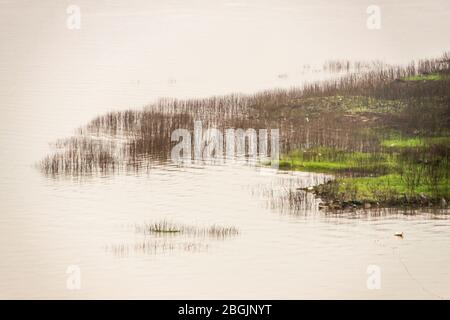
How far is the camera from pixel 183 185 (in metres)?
6.24

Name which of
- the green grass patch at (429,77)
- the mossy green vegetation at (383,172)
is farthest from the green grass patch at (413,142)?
the green grass patch at (429,77)

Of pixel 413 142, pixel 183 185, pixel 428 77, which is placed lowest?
pixel 183 185

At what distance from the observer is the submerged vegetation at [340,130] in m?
6.26

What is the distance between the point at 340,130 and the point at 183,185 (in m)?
1.11

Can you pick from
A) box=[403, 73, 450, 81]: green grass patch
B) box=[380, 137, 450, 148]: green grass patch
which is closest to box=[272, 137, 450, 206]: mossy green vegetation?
box=[380, 137, 450, 148]: green grass patch

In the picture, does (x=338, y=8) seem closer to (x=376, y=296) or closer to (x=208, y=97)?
(x=208, y=97)

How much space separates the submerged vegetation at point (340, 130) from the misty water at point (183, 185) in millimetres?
82

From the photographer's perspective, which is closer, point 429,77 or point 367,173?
point 367,173

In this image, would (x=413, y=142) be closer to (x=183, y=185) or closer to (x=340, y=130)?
(x=340, y=130)

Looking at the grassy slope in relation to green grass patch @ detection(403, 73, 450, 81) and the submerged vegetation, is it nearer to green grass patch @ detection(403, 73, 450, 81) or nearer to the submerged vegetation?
the submerged vegetation

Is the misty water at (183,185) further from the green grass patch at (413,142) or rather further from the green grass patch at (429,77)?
the green grass patch at (413,142)

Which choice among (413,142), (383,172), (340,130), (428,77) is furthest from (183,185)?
(428,77)

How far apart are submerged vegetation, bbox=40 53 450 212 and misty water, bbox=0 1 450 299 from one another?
8cm

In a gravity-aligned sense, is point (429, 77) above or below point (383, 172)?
above
